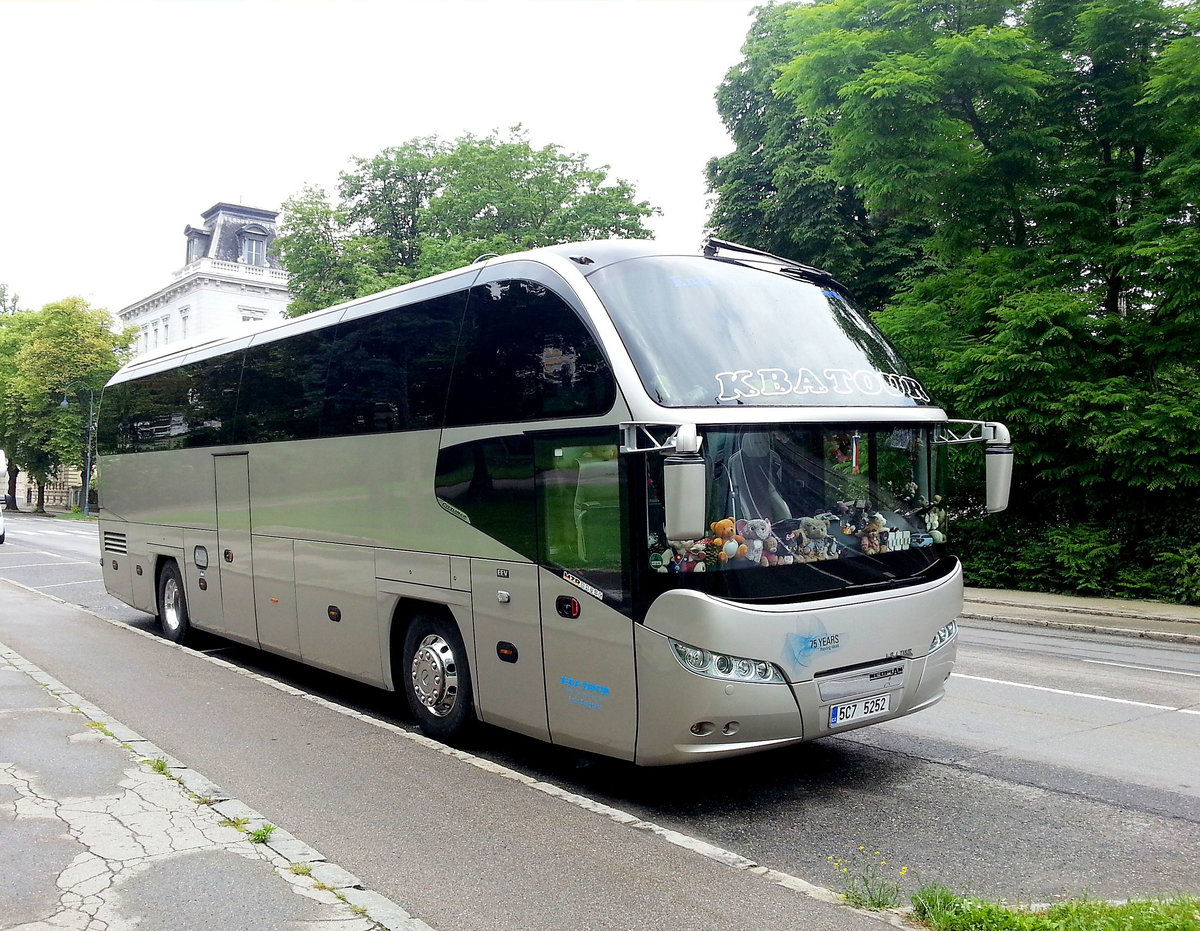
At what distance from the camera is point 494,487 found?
6.92 metres

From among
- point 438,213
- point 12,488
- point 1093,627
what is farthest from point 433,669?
point 12,488

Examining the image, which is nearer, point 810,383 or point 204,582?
point 810,383

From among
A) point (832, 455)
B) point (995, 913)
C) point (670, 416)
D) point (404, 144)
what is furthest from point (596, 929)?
point (404, 144)

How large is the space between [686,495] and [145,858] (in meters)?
3.06

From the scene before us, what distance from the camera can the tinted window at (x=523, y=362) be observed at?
6.18 metres

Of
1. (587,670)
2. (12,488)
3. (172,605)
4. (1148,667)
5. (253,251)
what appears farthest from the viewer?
(12,488)

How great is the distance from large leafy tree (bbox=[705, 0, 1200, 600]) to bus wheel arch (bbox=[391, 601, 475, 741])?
1247cm

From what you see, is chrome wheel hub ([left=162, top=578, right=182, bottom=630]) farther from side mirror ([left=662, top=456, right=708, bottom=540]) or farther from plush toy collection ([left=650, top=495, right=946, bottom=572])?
side mirror ([left=662, top=456, right=708, bottom=540])

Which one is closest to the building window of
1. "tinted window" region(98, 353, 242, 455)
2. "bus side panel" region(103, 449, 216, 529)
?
"tinted window" region(98, 353, 242, 455)

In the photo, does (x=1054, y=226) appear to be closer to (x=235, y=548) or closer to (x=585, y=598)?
(x=235, y=548)

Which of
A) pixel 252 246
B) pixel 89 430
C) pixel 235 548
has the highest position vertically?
pixel 252 246

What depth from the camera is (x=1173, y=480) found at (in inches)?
637

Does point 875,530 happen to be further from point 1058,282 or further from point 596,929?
point 1058,282

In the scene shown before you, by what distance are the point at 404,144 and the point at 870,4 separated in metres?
33.6
